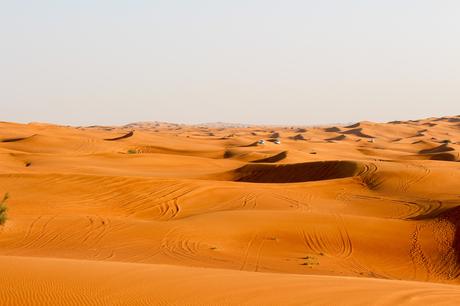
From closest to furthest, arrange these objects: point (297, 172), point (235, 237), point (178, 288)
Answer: point (178, 288), point (235, 237), point (297, 172)

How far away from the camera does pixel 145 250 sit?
48.1ft

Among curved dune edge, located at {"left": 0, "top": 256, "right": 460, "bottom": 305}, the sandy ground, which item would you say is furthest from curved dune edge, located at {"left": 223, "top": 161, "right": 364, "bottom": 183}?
curved dune edge, located at {"left": 0, "top": 256, "right": 460, "bottom": 305}

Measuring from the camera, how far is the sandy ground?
7605mm

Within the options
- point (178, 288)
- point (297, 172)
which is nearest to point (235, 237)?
point (178, 288)

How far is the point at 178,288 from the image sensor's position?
762 cm

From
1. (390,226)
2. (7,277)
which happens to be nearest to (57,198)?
(390,226)

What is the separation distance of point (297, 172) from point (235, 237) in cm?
1618

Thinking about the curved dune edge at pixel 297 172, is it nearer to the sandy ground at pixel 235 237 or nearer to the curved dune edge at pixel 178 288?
the sandy ground at pixel 235 237

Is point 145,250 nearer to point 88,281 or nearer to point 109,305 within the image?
point 88,281

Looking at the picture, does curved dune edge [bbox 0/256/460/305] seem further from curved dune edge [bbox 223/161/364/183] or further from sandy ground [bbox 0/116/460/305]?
curved dune edge [bbox 223/161/364/183]

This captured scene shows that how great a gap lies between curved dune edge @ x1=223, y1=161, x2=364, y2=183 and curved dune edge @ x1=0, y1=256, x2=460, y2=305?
2034cm

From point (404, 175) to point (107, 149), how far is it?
28574 millimetres

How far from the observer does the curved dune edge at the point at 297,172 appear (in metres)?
29.6

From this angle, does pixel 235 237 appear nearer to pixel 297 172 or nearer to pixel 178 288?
pixel 178 288
